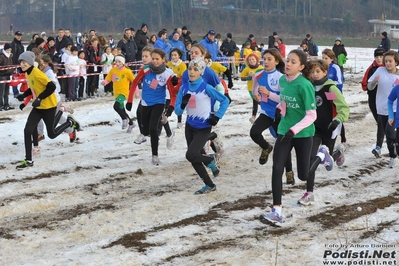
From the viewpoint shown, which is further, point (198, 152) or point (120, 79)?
point (120, 79)

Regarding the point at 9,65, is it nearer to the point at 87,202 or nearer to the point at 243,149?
the point at 243,149

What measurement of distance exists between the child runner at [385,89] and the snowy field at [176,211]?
0.44 metres

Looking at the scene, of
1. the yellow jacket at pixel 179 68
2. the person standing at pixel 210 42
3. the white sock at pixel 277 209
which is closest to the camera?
the white sock at pixel 277 209

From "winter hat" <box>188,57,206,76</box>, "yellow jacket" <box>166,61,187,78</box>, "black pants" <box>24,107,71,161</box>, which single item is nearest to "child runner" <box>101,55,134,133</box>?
"yellow jacket" <box>166,61,187,78</box>

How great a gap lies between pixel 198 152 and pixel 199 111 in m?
0.59

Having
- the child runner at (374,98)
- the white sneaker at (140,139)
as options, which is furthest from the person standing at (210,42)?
the child runner at (374,98)

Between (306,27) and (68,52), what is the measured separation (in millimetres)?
67938

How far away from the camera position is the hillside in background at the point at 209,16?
83688 millimetres

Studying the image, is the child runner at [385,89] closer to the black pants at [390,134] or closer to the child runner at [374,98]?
the black pants at [390,134]

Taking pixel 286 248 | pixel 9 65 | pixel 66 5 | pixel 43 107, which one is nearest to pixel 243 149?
pixel 43 107

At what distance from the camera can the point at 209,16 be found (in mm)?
86250

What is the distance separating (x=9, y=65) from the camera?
17.7m

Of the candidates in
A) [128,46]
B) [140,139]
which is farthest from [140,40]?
[140,139]

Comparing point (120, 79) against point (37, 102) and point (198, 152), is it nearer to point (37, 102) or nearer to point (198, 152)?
point (37, 102)
